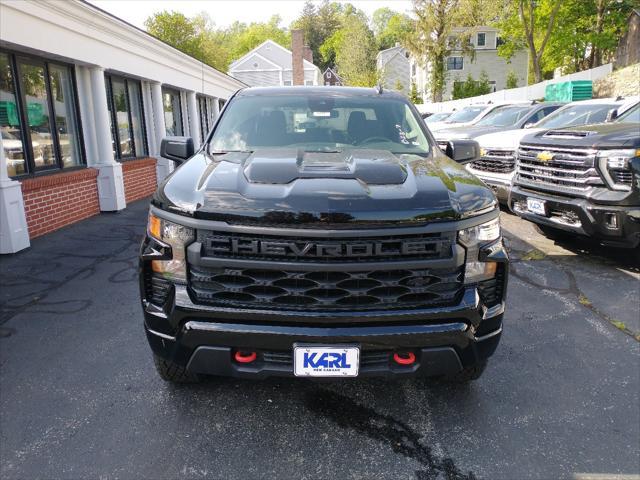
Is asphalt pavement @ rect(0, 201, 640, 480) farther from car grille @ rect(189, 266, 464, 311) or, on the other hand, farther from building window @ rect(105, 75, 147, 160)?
building window @ rect(105, 75, 147, 160)

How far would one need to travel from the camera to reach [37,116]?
7527 millimetres

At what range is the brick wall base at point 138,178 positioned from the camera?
397 inches

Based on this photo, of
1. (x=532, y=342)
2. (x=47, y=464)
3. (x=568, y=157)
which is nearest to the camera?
(x=47, y=464)

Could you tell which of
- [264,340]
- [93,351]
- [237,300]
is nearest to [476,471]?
[264,340]

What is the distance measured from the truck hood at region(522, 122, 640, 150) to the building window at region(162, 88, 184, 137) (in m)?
10.5

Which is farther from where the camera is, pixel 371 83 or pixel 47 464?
pixel 371 83

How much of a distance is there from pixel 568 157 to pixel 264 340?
15.4 feet

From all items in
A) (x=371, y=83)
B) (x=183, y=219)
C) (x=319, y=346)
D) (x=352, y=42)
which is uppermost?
(x=352, y=42)

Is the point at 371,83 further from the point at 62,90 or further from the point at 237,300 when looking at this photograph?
the point at 237,300

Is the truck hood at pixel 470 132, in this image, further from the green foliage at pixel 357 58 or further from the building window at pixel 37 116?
the green foliage at pixel 357 58

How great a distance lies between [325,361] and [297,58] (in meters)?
41.7

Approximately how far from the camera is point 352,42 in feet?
183

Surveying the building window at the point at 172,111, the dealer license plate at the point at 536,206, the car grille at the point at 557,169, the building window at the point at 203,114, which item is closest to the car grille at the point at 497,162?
the car grille at the point at 557,169

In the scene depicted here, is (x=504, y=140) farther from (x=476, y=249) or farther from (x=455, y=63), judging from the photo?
(x=455, y=63)
